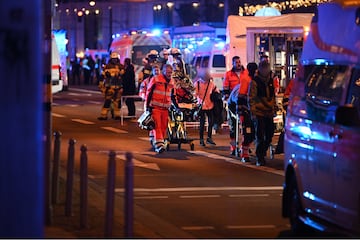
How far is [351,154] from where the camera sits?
8648 mm

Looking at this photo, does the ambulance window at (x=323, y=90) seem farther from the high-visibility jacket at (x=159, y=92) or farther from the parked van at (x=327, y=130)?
the high-visibility jacket at (x=159, y=92)

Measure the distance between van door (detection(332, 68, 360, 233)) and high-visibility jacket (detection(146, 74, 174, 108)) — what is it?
1019cm

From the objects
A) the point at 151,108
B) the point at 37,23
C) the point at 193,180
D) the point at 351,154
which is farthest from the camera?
the point at 151,108

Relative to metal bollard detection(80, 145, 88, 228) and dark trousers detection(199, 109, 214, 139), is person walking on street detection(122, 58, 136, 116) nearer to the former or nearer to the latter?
dark trousers detection(199, 109, 214, 139)

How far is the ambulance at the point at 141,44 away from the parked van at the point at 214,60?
6.52 m

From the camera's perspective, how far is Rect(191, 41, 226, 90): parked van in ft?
110

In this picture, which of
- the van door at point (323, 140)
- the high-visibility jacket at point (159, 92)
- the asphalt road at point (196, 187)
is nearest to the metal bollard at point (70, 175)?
the asphalt road at point (196, 187)

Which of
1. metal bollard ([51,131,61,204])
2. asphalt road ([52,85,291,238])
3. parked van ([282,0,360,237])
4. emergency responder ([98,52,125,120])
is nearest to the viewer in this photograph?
parked van ([282,0,360,237])

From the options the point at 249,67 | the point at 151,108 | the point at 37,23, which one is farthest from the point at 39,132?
the point at 151,108

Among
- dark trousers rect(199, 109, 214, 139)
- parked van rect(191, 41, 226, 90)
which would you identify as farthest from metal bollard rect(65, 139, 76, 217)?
parked van rect(191, 41, 226, 90)

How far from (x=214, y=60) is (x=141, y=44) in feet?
32.2

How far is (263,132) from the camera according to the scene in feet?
56.6

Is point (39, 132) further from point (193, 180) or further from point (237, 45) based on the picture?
point (237, 45)

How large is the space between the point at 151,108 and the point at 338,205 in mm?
10670
